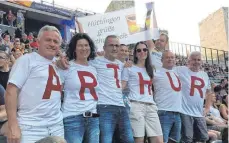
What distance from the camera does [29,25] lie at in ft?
77.6

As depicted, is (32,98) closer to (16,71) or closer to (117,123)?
(16,71)

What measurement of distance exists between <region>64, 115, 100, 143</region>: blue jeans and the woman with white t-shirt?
799 mm

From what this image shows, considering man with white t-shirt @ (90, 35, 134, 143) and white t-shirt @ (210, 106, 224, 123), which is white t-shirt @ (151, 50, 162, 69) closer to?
man with white t-shirt @ (90, 35, 134, 143)

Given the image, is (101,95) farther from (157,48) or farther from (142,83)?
(157,48)

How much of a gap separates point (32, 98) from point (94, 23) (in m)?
2.52

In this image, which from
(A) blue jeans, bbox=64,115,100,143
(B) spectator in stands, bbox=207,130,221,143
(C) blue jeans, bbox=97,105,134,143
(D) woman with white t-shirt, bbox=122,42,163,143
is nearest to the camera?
(A) blue jeans, bbox=64,115,100,143

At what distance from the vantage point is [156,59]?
5.07 meters

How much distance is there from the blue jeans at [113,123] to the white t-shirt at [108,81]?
2.9 inches

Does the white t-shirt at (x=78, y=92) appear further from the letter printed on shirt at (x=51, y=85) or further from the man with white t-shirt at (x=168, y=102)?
the man with white t-shirt at (x=168, y=102)

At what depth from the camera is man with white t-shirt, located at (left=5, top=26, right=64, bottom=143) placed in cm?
278

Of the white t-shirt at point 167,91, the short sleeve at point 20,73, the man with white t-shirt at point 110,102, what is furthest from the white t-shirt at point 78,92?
the white t-shirt at point 167,91

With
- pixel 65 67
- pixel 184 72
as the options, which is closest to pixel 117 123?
pixel 65 67

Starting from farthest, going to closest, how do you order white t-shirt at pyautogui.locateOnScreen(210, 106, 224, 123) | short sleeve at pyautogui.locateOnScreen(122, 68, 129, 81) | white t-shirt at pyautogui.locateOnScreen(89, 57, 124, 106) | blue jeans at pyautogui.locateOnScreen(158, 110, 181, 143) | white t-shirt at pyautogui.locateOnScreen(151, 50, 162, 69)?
white t-shirt at pyautogui.locateOnScreen(210, 106, 224, 123) → white t-shirt at pyautogui.locateOnScreen(151, 50, 162, 69) → blue jeans at pyautogui.locateOnScreen(158, 110, 181, 143) → short sleeve at pyautogui.locateOnScreen(122, 68, 129, 81) → white t-shirt at pyautogui.locateOnScreen(89, 57, 124, 106)

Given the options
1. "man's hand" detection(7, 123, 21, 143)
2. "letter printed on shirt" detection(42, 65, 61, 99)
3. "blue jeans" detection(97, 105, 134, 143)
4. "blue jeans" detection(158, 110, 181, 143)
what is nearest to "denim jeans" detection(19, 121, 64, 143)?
"man's hand" detection(7, 123, 21, 143)
